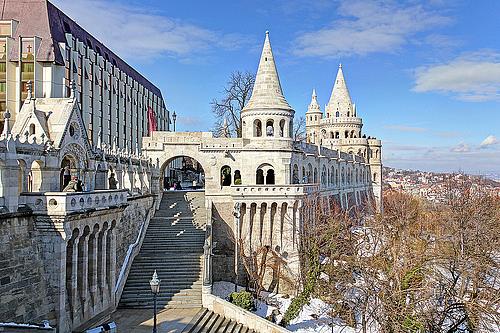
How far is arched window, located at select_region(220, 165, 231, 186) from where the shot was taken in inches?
1183

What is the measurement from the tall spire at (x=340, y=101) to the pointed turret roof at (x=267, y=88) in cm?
2872

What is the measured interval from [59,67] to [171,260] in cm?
1341

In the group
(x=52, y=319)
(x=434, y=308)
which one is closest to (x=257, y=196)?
(x=434, y=308)

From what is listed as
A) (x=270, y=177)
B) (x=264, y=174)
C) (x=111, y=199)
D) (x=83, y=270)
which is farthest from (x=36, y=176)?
(x=270, y=177)

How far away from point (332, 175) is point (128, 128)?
66.6 ft

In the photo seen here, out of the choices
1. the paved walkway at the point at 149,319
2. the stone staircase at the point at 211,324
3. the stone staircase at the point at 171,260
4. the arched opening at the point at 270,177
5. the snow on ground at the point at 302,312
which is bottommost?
the snow on ground at the point at 302,312

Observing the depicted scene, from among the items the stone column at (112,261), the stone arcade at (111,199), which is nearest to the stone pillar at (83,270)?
the stone arcade at (111,199)

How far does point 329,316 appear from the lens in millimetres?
22484

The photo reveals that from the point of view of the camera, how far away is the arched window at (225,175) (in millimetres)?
30059

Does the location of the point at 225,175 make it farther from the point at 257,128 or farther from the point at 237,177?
the point at 257,128

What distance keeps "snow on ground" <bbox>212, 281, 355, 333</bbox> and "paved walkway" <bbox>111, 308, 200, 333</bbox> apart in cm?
418

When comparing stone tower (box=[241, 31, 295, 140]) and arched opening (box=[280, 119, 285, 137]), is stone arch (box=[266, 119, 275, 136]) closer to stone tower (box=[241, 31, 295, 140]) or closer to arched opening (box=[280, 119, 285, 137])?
stone tower (box=[241, 31, 295, 140])

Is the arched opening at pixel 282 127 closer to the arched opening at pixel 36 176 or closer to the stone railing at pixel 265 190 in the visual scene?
the stone railing at pixel 265 190

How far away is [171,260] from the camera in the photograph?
2330 cm
